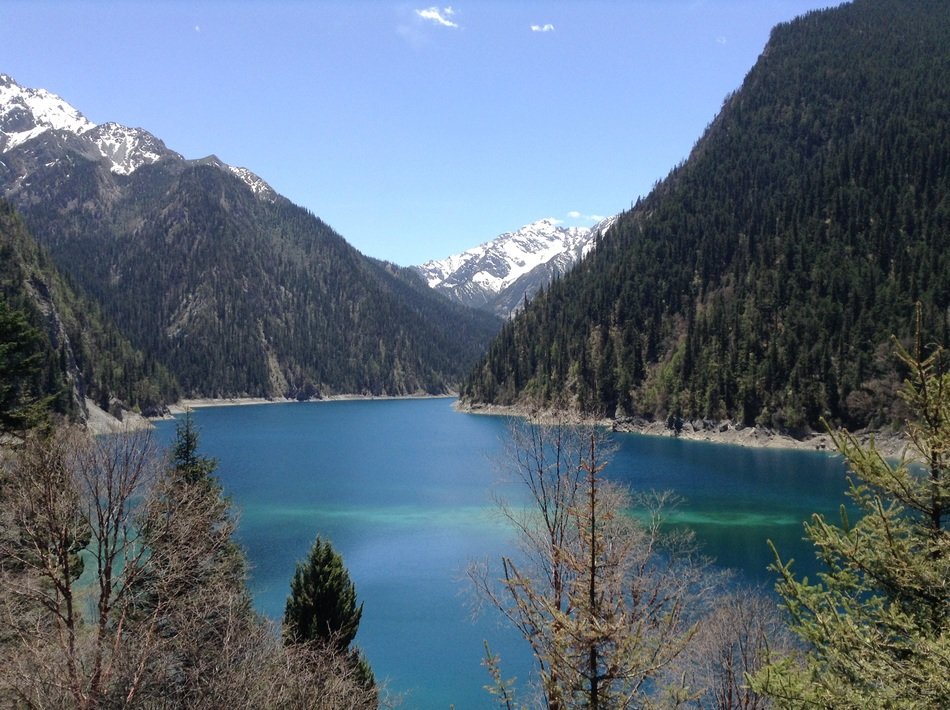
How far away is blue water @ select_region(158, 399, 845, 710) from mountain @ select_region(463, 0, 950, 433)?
18225 mm

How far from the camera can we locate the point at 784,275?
13462 cm

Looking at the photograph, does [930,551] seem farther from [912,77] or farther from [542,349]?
[912,77]

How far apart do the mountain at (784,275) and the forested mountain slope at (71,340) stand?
8010cm

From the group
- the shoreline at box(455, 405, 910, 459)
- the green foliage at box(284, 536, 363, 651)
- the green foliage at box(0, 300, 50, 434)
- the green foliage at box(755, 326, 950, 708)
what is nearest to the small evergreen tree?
the green foliage at box(284, 536, 363, 651)

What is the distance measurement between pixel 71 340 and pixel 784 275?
143838mm

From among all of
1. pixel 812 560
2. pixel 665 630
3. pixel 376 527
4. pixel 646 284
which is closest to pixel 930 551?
pixel 665 630

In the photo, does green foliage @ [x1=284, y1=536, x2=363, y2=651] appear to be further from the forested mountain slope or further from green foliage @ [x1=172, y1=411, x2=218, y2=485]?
the forested mountain slope

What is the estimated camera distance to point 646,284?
167875mm

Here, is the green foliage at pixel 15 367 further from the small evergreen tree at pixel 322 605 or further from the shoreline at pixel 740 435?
the shoreline at pixel 740 435

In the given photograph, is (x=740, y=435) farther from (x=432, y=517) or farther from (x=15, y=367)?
(x=15, y=367)

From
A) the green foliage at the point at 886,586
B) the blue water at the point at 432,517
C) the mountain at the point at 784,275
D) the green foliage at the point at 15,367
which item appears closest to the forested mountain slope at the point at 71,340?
the blue water at the point at 432,517

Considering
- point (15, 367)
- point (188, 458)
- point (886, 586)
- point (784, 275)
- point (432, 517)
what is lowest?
point (432, 517)

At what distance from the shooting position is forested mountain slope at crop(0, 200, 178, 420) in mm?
113188

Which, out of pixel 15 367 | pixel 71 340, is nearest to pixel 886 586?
pixel 15 367
